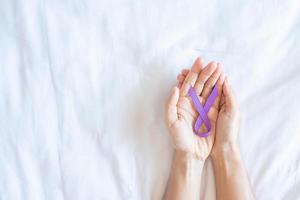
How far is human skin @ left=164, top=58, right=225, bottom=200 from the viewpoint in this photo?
3.46ft

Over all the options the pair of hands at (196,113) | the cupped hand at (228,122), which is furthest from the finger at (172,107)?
the cupped hand at (228,122)

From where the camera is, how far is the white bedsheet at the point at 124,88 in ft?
3.46

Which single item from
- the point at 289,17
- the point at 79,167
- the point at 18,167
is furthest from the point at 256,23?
the point at 18,167

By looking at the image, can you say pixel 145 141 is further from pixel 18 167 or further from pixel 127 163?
pixel 18 167

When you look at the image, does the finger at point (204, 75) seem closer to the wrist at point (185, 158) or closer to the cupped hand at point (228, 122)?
the cupped hand at point (228, 122)

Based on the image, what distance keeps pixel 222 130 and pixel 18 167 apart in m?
0.48

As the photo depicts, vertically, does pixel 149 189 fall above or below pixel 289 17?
below

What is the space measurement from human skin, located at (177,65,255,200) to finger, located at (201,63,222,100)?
0.02 m

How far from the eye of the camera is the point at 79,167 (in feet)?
3.47

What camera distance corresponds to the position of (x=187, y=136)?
42.0 inches

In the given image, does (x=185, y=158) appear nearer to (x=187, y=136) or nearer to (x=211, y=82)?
(x=187, y=136)

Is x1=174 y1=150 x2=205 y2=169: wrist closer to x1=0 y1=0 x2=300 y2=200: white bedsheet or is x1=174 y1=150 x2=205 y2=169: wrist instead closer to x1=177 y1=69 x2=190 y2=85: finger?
x1=0 y1=0 x2=300 y2=200: white bedsheet

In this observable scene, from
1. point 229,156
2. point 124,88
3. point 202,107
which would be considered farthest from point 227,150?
point 124,88

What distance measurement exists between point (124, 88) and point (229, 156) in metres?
0.29
